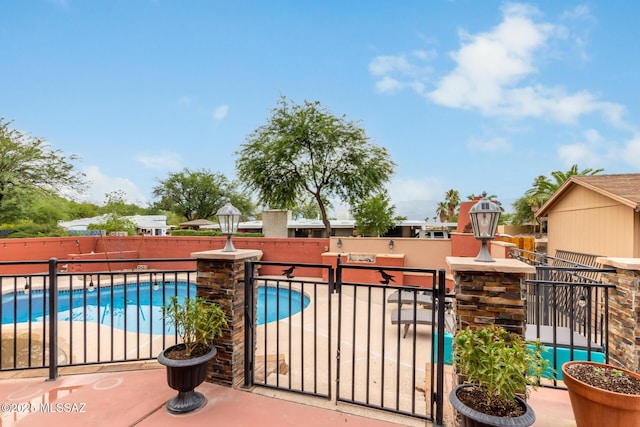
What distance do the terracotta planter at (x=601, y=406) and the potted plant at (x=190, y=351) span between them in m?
2.57

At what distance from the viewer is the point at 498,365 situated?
5.89 feet

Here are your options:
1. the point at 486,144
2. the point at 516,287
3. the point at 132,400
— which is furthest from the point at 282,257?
the point at 486,144

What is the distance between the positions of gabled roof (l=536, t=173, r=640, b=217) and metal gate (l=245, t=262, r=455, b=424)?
4355mm

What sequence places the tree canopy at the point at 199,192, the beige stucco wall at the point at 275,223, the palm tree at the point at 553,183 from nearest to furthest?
the beige stucco wall at the point at 275,223, the palm tree at the point at 553,183, the tree canopy at the point at 199,192

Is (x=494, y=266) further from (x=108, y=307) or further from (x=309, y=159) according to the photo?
(x=309, y=159)

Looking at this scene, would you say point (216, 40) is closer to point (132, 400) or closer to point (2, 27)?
point (2, 27)

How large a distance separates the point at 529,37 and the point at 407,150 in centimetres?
908

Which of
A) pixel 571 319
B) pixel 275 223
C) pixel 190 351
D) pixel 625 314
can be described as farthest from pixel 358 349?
pixel 275 223

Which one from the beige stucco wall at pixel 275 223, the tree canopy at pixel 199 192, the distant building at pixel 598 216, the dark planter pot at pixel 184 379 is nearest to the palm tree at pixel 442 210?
A: the tree canopy at pixel 199 192

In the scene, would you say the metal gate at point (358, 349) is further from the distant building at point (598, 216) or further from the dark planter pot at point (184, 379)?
the distant building at point (598, 216)

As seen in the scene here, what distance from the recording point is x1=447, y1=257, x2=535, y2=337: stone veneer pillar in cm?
212

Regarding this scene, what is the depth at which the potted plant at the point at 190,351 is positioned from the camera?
2510 millimetres

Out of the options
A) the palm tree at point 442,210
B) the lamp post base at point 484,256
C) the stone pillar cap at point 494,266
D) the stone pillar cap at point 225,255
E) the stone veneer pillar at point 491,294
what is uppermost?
the palm tree at point 442,210

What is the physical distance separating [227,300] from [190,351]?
0.50 meters
